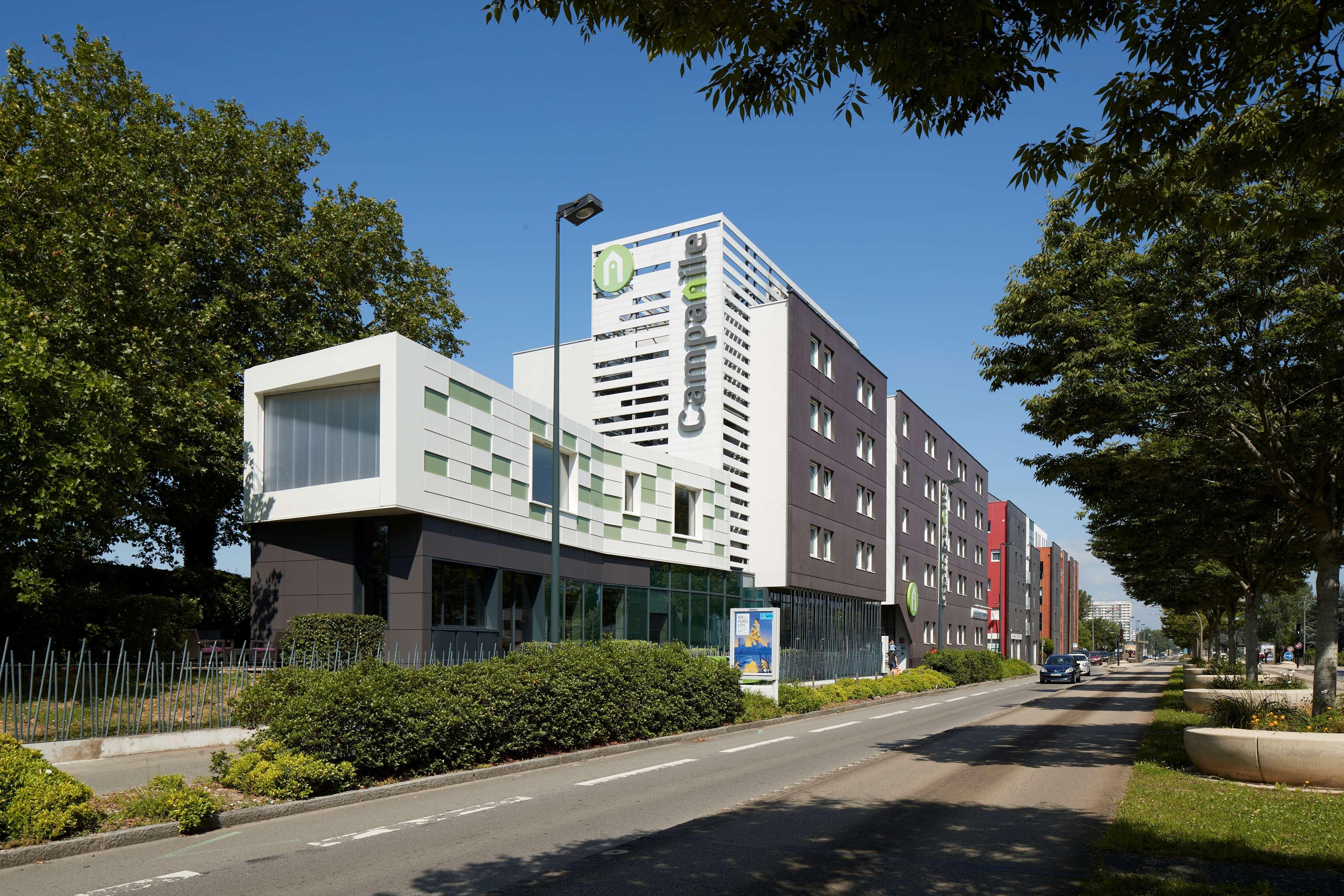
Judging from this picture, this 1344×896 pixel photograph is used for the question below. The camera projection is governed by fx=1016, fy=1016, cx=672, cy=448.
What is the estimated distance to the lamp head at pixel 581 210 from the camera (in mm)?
19859

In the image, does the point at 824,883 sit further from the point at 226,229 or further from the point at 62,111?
the point at 226,229

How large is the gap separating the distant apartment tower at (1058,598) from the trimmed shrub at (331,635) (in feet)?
340

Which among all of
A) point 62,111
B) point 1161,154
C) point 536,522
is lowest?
point 536,522

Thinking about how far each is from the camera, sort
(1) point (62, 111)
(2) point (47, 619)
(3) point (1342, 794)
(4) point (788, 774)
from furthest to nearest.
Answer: (1) point (62, 111)
(2) point (47, 619)
(4) point (788, 774)
(3) point (1342, 794)

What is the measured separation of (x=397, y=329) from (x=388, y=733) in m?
24.6

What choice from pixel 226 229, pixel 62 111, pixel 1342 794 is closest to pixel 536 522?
pixel 226 229

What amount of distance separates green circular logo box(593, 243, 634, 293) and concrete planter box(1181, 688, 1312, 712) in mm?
28346

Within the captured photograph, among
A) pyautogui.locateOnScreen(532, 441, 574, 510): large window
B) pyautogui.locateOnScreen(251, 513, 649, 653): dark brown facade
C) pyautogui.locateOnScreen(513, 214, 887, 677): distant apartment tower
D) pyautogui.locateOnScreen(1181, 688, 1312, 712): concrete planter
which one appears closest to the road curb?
pyautogui.locateOnScreen(251, 513, 649, 653): dark brown facade

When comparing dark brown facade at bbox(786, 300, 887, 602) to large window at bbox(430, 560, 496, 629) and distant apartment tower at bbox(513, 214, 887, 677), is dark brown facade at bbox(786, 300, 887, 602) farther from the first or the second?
large window at bbox(430, 560, 496, 629)

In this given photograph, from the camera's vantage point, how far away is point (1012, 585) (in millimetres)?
93500

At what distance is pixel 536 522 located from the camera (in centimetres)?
2827

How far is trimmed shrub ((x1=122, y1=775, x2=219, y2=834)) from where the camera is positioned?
953 centimetres

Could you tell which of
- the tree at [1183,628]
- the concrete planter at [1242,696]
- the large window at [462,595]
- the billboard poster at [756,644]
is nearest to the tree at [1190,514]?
the concrete planter at [1242,696]

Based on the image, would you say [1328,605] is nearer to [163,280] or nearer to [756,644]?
[756,644]
